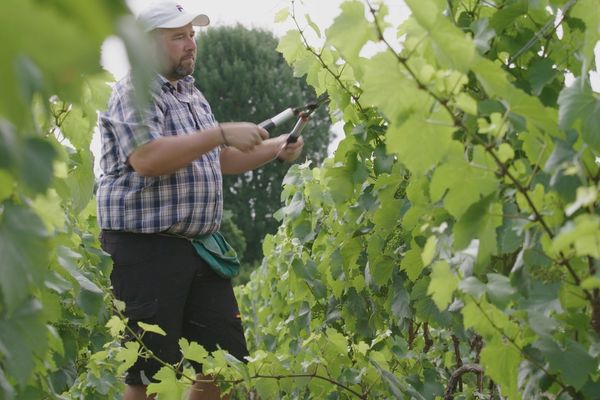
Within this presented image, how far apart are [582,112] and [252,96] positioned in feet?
96.4

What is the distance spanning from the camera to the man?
3.24 metres

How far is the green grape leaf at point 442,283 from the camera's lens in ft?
4.69

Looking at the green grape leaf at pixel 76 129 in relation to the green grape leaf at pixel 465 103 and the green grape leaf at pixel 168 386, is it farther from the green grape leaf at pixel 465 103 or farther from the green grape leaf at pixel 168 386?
the green grape leaf at pixel 465 103

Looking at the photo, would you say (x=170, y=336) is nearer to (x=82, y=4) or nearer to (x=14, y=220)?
(x=14, y=220)

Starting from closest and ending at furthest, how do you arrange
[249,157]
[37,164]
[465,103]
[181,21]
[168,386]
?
[37,164], [465,103], [168,386], [181,21], [249,157]

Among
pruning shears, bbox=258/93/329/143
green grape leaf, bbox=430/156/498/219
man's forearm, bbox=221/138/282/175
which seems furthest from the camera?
man's forearm, bbox=221/138/282/175

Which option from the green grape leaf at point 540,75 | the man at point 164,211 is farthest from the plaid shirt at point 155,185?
the green grape leaf at point 540,75

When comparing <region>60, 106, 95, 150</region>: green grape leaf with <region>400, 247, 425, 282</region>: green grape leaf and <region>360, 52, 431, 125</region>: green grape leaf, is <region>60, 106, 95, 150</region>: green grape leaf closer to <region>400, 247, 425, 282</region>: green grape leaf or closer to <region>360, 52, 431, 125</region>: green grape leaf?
<region>400, 247, 425, 282</region>: green grape leaf

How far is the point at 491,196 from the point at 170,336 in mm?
2131

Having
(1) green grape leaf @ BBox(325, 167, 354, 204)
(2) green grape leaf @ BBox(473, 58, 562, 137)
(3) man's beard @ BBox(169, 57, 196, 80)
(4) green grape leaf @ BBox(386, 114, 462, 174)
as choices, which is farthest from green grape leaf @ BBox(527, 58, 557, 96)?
(3) man's beard @ BBox(169, 57, 196, 80)

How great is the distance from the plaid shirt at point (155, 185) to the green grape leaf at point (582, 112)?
1978mm

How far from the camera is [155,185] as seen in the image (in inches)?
127

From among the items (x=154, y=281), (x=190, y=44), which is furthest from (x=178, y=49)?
(x=154, y=281)

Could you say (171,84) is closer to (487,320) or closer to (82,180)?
(82,180)
